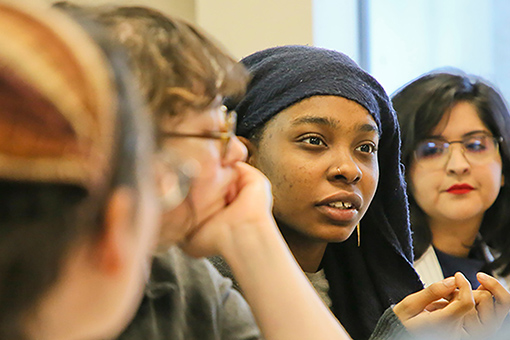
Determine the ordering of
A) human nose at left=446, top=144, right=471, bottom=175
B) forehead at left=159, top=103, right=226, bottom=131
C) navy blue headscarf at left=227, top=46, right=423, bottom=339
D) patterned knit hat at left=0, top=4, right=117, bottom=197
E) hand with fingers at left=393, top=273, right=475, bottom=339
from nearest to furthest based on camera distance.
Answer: patterned knit hat at left=0, top=4, right=117, bottom=197
forehead at left=159, top=103, right=226, bottom=131
hand with fingers at left=393, top=273, right=475, bottom=339
navy blue headscarf at left=227, top=46, right=423, bottom=339
human nose at left=446, top=144, right=471, bottom=175

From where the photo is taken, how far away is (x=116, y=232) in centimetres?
44

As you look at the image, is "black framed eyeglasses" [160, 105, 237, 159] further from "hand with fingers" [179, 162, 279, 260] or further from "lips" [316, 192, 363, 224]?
"lips" [316, 192, 363, 224]

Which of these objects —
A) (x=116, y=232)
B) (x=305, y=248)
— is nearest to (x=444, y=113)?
(x=305, y=248)

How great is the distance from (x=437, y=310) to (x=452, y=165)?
0.92 m

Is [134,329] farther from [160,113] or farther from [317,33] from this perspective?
[317,33]

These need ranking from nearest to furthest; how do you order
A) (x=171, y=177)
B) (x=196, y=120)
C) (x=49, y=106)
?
1. (x=49, y=106)
2. (x=171, y=177)
3. (x=196, y=120)

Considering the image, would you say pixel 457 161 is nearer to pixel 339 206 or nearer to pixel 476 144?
pixel 476 144

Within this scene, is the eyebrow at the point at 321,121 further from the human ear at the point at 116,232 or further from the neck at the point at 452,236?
the neck at the point at 452,236

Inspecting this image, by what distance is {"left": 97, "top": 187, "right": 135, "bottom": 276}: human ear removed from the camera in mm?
430

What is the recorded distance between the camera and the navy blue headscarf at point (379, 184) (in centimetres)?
130

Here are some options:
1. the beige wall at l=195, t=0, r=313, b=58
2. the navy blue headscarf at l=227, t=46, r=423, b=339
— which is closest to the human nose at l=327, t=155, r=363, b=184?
the navy blue headscarf at l=227, t=46, r=423, b=339

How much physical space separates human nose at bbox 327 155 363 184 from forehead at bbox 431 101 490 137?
2.99 ft

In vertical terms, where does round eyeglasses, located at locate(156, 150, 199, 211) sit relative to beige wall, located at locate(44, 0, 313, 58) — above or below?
above

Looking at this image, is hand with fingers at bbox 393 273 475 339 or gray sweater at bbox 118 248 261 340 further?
hand with fingers at bbox 393 273 475 339
